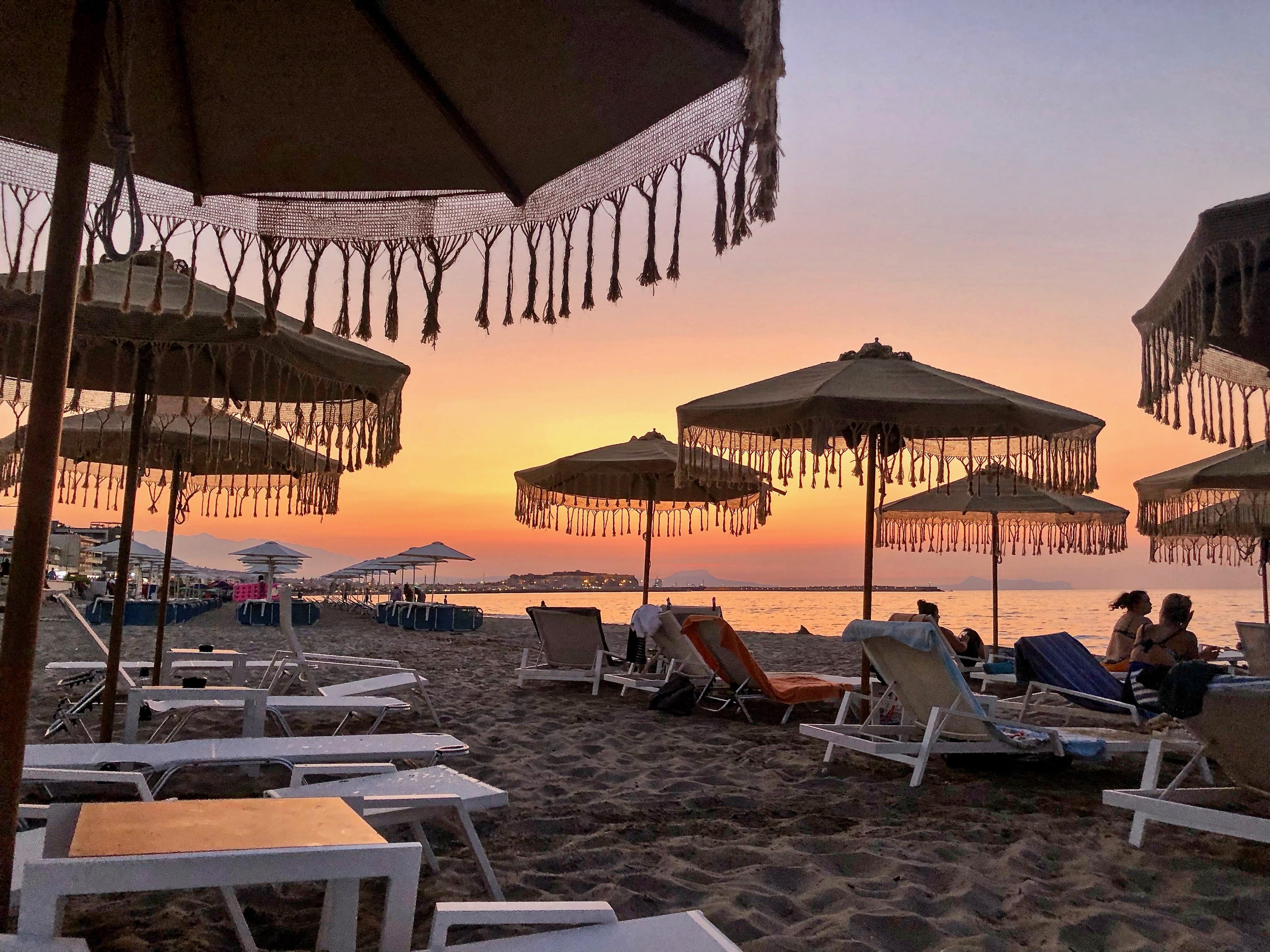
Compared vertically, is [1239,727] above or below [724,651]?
above

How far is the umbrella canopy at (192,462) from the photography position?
5.40 m

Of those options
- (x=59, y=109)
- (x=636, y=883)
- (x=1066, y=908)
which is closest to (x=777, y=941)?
(x=636, y=883)

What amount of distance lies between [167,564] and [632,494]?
15.5 feet

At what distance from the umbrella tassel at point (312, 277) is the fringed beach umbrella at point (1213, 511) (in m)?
3.67

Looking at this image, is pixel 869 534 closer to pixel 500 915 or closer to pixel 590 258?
pixel 590 258

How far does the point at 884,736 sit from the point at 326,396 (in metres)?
3.47

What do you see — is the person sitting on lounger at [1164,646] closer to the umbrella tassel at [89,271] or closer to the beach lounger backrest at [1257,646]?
the beach lounger backrest at [1257,646]

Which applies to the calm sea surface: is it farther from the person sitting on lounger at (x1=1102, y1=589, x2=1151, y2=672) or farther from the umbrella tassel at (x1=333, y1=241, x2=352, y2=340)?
the umbrella tassel at (x1=333, y1=241, x2=352, y2=340)

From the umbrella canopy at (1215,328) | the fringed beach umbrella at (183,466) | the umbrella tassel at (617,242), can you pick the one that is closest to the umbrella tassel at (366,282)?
the umbrella tassel at (617,242)

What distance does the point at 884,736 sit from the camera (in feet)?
15.4

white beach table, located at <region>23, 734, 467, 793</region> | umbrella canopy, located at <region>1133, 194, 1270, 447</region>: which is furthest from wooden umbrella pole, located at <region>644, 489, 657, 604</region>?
umbrella canopy, located at <region>1133, 194, 1270, 447</region>

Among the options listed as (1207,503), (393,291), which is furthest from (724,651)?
(1207,503)

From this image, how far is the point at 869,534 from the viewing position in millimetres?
5570

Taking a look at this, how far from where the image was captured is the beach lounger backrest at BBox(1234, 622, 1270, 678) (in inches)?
234
